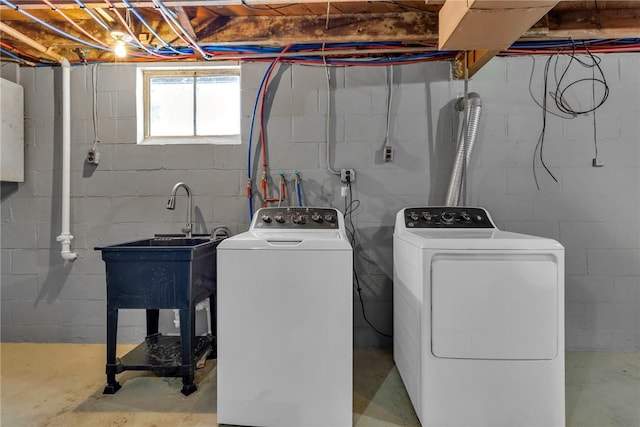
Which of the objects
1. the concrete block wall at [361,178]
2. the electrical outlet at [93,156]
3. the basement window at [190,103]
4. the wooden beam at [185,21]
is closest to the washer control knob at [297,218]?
the concrete block wall at [361,178]

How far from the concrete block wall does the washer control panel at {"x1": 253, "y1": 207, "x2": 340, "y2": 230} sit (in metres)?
0.34

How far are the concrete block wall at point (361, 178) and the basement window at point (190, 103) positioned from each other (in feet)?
0.48

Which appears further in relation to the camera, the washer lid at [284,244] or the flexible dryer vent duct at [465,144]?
the flexible dryer vent duct at [465,144]

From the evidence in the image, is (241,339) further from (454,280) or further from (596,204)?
(596,204)

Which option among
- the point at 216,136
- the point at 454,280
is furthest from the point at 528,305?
the point at 216,136

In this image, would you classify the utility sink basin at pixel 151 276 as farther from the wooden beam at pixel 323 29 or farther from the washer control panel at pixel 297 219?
the wooden beam at pixel 323 29

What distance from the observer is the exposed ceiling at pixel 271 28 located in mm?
2020

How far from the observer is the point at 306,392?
1454 mm

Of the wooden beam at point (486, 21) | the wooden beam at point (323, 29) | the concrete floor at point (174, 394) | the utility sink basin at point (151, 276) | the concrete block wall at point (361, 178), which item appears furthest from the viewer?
the concrete block wall at point (361, 178)

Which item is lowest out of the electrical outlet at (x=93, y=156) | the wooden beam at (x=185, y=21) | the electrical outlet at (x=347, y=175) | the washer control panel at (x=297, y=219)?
the washer control panel at (x=297, y=219)

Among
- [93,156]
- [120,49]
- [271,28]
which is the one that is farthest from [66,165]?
[271,28]

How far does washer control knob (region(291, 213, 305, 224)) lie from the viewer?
1.97 meters

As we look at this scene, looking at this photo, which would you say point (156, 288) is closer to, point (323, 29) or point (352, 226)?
point (352, 226)

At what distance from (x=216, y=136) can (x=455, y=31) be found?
1.74m
